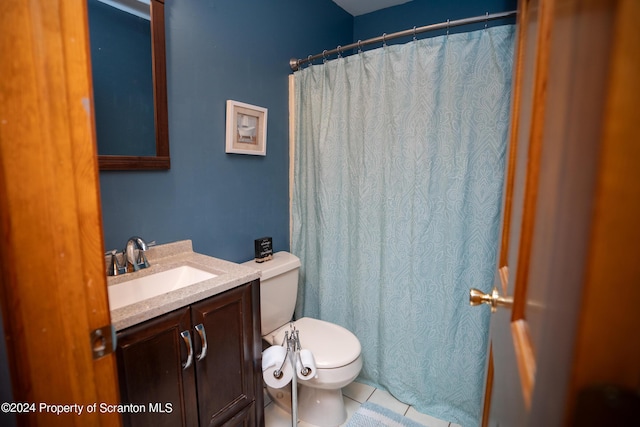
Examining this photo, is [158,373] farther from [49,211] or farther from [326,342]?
[326,342]

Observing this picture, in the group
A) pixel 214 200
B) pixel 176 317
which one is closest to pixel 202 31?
pixel 214 200

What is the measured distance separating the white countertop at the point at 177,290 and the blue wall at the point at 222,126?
76 mm

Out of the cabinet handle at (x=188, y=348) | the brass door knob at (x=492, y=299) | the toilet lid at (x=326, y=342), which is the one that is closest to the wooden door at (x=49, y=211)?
the cabinet handle at (x=188, y=348)

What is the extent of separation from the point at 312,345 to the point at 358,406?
0.55 meters

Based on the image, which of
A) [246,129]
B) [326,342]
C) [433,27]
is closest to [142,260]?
[246,129]

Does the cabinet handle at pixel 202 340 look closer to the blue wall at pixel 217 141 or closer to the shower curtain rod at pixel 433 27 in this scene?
the blue wall at pixel 217 141

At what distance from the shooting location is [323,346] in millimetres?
1615

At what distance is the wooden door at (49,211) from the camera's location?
1.44ft

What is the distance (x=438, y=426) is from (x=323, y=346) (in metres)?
0.78

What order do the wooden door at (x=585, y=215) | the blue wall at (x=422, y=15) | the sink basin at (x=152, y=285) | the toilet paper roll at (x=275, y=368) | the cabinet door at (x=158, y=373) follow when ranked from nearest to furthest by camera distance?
the wooden door at (x=585, y=215) < the cabinet door at (x=158, y=373) < the sink basin at (x=152, y=285) < the toilet paper roll at (x=275, y=368) < the blue wall at (x=422, y=15)

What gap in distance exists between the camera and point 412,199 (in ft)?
5.47

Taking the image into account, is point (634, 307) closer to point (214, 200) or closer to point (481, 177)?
point (481, 177)

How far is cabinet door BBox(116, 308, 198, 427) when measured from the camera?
0.91m

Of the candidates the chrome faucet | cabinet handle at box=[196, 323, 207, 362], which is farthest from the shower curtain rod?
cabinet handle at box=[196, 323, 207, 362]
